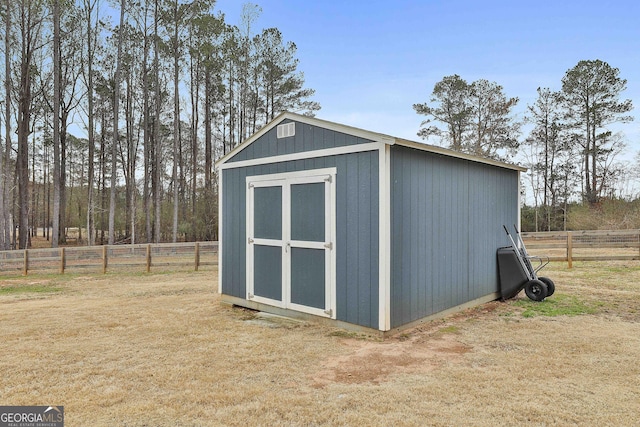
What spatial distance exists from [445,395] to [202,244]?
26.7 feet

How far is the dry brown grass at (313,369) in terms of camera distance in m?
2.33

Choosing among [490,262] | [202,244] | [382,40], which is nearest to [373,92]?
[382,40]

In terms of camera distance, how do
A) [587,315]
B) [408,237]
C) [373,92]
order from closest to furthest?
[408,237] < [587,315] < [373,92]

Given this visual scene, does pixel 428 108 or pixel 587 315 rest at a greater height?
pixel 428 108

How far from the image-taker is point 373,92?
14469 mm

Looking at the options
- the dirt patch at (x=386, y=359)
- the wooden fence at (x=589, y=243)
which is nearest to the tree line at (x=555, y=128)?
the wooden fence at (x=589, y=243)

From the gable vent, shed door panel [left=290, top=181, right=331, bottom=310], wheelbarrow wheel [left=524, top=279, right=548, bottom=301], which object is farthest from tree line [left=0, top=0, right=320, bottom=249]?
wheelbarrow wheel [left=524, top=279, right=548, bottom=301]

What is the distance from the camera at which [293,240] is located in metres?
4.63

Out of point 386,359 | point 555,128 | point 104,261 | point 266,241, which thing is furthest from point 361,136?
point 555,128

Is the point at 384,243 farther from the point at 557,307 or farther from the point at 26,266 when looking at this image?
the point at 26,266

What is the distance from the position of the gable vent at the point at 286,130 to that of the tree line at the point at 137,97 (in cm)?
1006

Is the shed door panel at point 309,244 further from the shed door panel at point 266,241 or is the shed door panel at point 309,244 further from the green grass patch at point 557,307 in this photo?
the green grass patch at point 557,307

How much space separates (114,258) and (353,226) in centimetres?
789

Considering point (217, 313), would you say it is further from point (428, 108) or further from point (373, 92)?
point (428, 108)
